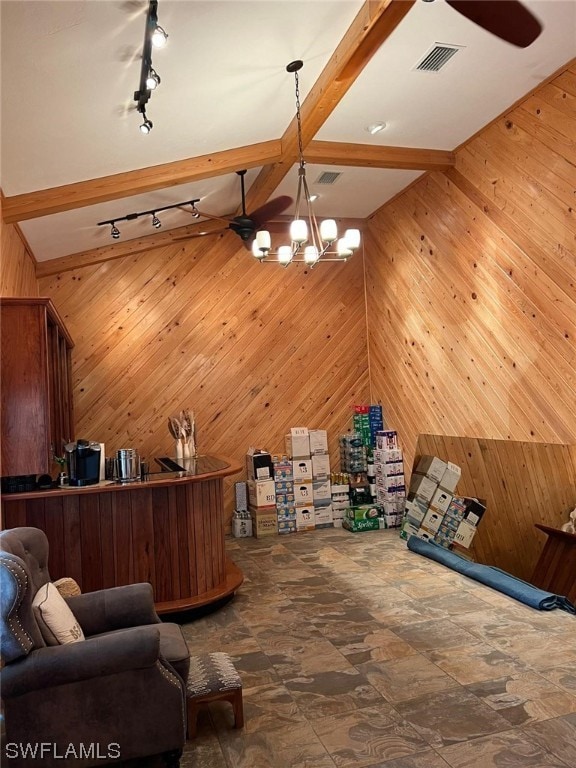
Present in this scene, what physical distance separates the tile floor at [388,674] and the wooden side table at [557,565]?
1.03 feet

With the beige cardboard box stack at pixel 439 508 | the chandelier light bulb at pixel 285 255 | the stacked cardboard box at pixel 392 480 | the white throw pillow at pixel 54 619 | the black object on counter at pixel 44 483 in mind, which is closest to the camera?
the white throw pillow at pixel 54 619

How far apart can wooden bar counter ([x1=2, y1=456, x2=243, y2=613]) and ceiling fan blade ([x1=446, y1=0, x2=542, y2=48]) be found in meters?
3.14

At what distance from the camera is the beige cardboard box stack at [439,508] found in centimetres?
525

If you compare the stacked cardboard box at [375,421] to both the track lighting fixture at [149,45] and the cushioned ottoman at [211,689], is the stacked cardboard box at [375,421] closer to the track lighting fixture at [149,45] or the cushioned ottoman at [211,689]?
the cushioned ottoman at [211,689]

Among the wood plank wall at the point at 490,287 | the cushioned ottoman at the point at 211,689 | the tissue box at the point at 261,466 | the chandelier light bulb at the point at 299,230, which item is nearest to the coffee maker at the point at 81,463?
the cushioned ottoman at the point at 211,689

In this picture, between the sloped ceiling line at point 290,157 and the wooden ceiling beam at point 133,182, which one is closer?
the sloped ceiling line at point 290,157

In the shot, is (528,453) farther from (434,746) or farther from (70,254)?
(70,254)

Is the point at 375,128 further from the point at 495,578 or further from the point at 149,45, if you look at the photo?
the point at 495,578

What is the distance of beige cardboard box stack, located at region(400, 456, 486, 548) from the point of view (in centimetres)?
525

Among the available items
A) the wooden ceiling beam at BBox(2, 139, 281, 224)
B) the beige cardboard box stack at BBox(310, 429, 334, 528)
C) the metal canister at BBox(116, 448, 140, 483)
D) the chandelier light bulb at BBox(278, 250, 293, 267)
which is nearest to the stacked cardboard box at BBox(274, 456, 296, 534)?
the beige cardboard box stack at BBox(310, 429, 334, 528)

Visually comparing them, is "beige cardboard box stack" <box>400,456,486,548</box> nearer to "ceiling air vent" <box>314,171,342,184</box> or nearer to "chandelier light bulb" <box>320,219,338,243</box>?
"chandelier light bulb" <box>320,219,338,243</box>

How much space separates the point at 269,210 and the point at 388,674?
4.30 m

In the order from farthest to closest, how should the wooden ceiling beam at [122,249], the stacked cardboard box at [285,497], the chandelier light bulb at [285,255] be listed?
1. the stacked cardboard box at [285,497]
2. the wooden ceiling beam at [122,249]
3. the chandelier light bulb at [285,255]

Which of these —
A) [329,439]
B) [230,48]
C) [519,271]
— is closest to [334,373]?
[329,439]
